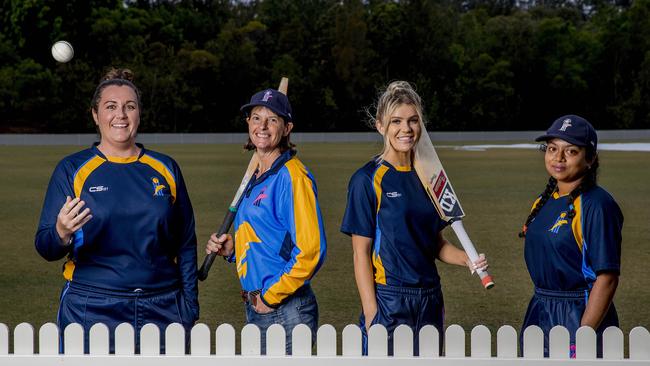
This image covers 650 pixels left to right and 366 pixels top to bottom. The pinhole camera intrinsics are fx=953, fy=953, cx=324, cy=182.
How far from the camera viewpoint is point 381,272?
489 cm

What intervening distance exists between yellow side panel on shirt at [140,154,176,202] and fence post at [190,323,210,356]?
0.92 metres

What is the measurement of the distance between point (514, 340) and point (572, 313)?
0.71m

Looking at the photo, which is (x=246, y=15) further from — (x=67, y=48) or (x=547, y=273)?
(x=547, y=273)

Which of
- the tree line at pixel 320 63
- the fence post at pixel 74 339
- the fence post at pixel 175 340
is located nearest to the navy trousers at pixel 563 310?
the fence post at pixel 175 340

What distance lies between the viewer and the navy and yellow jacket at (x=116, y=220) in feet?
15.0

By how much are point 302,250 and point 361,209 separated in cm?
37

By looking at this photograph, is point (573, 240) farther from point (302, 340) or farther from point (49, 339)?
point (49, 339)

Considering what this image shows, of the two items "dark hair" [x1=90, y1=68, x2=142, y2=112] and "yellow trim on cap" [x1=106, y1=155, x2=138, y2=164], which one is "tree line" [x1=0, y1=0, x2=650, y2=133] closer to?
"dark hair" [x1=90, y1=68, x2=142, y2=112]

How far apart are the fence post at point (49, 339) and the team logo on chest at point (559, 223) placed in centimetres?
235

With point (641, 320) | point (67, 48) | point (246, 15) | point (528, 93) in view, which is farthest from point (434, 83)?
point (641, 320)

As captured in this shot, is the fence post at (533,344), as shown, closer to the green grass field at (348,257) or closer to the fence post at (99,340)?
the fence post at (99,340)

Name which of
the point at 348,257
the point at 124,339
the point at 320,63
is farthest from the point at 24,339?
the point at 320,63

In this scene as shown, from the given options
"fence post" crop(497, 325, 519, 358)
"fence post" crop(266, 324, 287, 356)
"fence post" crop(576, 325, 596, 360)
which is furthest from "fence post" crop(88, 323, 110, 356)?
"fence post" crop(576, 325, 596, 360)

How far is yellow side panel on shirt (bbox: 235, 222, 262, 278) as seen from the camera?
4.87 m
